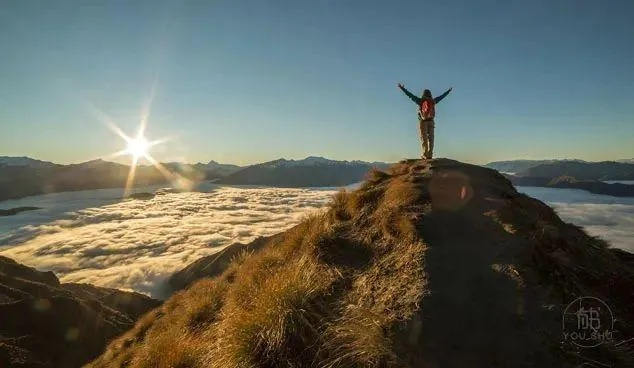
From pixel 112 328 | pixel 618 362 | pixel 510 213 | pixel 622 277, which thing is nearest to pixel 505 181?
pixel 510 213

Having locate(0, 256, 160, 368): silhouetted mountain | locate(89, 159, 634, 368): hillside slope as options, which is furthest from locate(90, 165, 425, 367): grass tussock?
locate(0, 256, 160, 368): silhouetted mountain

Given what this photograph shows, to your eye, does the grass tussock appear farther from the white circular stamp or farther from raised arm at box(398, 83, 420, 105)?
raised arm at box(398, 83, 420, 105)

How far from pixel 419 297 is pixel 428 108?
1172 centimetres

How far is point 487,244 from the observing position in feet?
25.7

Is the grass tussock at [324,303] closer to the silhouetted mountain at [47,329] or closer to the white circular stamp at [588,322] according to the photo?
the white circular stamp at [588,322]

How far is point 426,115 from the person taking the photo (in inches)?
652

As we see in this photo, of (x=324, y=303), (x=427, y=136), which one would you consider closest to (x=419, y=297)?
(x=324, y=303)

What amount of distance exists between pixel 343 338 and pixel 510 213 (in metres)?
5.54

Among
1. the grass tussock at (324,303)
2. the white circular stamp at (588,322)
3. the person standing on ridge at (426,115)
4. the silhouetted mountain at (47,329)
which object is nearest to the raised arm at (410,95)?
the person standing on ridge at (426,115)

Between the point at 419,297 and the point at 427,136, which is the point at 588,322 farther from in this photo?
the point at 427,136

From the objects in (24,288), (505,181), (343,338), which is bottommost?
(24,288)

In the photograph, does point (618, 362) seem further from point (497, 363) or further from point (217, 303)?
point (217, 303)

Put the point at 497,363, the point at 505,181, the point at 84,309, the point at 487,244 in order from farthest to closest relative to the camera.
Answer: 1. the point at 84,309
2. the point at 505,181
3. the point at 487,244
4. the point at 497,363

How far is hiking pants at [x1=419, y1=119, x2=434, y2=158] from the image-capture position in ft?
54.6
